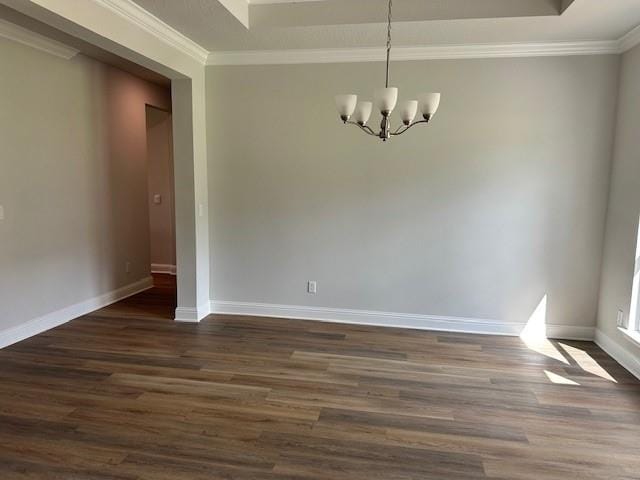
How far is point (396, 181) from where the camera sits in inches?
167

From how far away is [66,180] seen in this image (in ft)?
14.4

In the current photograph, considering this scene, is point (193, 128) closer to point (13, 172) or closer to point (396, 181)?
point (13, 172)

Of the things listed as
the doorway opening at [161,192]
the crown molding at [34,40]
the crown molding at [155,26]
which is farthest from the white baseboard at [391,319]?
the crown molding at [34,40]

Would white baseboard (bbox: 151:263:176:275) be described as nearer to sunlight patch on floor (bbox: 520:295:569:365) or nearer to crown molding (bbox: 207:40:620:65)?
crown molding (bbox: 207:40:620:65)

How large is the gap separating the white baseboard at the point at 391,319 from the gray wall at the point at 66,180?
4.97 feet

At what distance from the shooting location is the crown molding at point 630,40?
3.45m

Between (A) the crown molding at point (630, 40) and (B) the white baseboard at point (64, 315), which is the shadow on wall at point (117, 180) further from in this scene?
(A) the crown molding at point (630, 40)

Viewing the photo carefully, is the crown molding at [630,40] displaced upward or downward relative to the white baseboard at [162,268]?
upward

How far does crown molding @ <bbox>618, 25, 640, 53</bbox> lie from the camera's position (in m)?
3.45

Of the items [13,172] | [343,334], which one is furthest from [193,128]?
[343,334]

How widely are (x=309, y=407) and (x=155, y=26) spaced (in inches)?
123

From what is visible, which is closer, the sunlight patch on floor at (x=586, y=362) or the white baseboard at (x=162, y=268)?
the sunlight patch on floor at (x=586, y=362)

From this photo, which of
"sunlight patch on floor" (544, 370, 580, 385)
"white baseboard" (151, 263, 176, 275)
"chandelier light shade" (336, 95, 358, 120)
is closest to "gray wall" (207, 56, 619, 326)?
"sunlight patch on floor" (544, 370, 580, 385)

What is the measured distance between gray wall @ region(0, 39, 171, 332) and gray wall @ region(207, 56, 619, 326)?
4.44 ft
